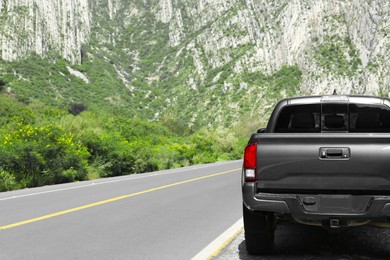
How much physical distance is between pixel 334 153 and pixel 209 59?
401ft

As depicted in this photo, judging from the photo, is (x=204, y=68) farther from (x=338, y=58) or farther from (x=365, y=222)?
(x=365, y=222)

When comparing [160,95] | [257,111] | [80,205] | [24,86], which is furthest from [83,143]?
[160,95]

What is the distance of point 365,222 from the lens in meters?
5.42

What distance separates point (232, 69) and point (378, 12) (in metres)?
32.9

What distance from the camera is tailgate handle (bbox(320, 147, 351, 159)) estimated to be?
536 centimetres

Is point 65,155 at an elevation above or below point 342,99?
below

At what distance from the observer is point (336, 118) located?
7.14m

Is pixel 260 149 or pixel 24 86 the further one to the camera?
pixel 24 86

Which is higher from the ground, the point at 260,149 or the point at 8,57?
the point at 8,57

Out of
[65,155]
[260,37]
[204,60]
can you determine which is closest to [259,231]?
[65,155]

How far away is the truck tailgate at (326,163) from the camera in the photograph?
530cm

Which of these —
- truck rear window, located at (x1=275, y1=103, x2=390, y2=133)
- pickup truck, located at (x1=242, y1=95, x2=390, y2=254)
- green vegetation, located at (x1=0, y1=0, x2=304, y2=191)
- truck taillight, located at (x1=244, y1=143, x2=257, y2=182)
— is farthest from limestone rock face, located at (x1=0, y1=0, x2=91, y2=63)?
pickup truck, located at (x1=242, y1=95, x2=390, y2=254)

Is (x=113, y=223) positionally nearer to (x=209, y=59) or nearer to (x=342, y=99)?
(x=342, y=99)

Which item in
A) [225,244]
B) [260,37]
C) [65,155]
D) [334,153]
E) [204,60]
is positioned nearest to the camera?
[334,153]
